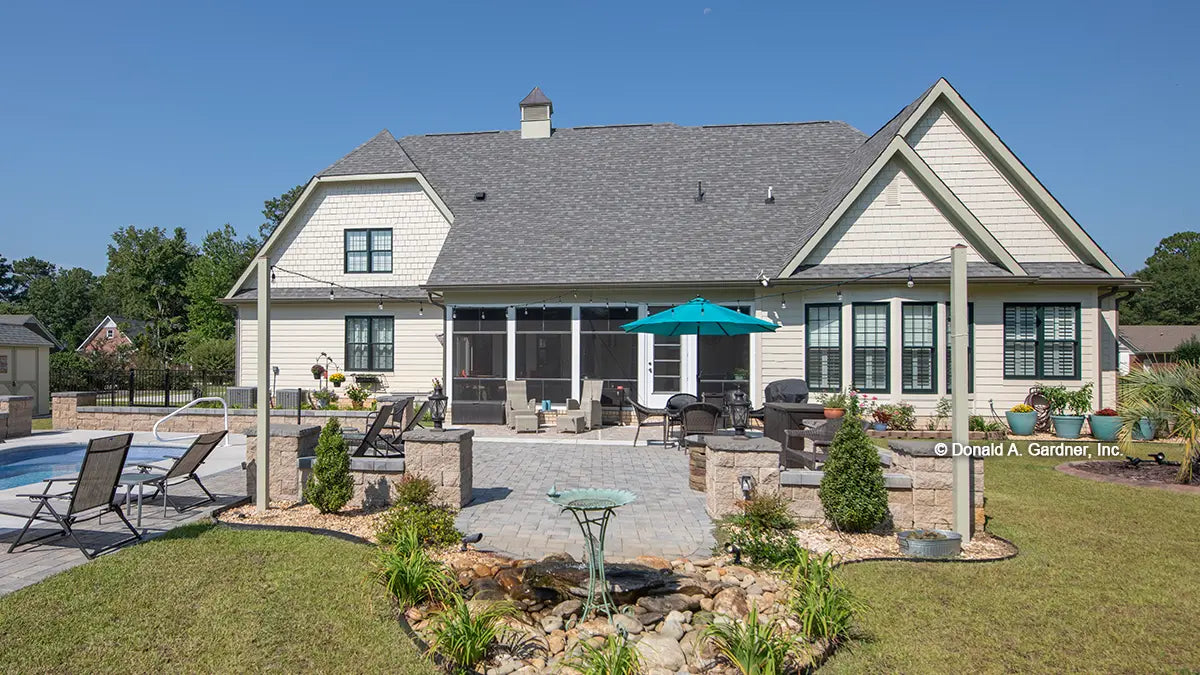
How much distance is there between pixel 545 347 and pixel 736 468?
10457mm

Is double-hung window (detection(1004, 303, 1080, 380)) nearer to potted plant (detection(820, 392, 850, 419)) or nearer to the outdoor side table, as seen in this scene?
potted plant (detection(820, 392, 850, 419))

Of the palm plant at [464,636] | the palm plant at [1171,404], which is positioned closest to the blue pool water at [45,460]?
the palm plant at [464,636]

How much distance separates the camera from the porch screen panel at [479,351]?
1742 centimetres

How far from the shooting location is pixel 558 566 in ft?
18.7

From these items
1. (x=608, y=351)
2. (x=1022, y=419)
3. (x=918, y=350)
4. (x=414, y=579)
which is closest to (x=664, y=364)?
(x=608, y=351)

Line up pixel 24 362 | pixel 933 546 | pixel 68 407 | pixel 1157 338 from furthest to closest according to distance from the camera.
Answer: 1. pixel 1157 338
2. pixel 24 362
3. pixel 68 407
4. pixel 933 546

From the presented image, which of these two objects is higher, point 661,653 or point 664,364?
point 664,364

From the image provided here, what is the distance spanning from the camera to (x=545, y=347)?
56.9ft

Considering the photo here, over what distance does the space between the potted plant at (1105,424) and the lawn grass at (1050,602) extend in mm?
7194

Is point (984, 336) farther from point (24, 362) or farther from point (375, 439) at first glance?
point (24, 362)

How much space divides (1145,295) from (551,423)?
7110 cm

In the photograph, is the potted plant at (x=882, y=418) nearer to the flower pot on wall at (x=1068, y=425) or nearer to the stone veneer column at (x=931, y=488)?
the flower pot on wall at (x=1068, y=425)

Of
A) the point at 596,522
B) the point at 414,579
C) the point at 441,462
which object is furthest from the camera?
the point at 441,462

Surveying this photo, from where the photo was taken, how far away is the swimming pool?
10.6 metres
